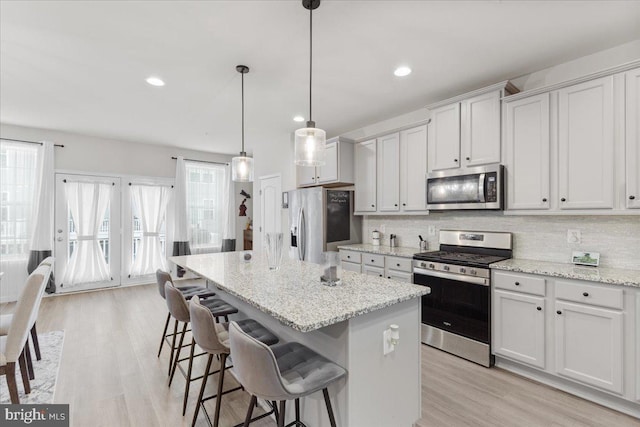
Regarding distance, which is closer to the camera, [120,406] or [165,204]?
[120,406]

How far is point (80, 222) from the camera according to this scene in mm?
5289

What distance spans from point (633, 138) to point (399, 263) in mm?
2160

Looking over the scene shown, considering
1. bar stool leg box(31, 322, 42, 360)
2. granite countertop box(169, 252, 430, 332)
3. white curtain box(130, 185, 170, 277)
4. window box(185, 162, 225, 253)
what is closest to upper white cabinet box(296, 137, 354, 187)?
granite countertop box(169, 252, 430, 332)

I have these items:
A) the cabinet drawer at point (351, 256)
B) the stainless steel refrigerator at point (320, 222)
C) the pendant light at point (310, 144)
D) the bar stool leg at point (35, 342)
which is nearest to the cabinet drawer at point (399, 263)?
the cabinet drawer at point (351, 256)

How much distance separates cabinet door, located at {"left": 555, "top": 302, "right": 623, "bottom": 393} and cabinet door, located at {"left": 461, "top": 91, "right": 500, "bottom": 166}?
4.73 feet

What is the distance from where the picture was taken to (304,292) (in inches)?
69.7

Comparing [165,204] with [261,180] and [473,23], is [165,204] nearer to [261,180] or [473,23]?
[261,180]

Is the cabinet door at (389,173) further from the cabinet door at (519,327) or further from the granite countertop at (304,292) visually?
the granite countertop at (304,292)

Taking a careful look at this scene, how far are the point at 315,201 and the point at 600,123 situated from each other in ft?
9.86

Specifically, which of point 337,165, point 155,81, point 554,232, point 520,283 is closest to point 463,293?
point 520,283

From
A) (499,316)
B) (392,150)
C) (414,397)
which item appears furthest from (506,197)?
(414,397)

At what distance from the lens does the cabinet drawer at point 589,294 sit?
2094 millimetres

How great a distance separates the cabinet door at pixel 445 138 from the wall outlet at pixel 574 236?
1.14 m

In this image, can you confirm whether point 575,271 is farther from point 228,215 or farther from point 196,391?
point 228,215
